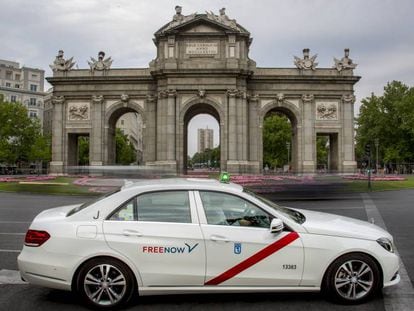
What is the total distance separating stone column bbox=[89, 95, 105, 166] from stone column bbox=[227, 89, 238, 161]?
13103 millimetres

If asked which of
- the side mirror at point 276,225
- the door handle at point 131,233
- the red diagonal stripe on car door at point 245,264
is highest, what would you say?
the side mirror at point 276,225

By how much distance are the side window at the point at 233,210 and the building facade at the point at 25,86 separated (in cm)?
9733

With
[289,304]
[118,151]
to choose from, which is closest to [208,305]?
[289,304]

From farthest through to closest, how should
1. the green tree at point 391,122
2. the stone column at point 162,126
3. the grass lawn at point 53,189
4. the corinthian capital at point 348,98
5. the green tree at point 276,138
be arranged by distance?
1. the green tree at point 276,138
2. the green tree at point 391,122
3. the corinthian capital at point 348,98
4. the stone column at point 162,126
5. the grass lawn at point 53,189

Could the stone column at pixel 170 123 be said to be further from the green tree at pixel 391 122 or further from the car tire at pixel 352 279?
the green tree at pixel 391 122

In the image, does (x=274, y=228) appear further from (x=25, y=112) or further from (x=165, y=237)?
(x=25, y=112)

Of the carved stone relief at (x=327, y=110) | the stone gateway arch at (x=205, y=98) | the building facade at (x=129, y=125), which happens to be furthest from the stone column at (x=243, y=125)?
the building facade at (x=129, y=125)

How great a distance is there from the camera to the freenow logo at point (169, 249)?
4.96 metres

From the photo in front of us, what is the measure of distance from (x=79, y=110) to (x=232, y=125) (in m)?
16.0

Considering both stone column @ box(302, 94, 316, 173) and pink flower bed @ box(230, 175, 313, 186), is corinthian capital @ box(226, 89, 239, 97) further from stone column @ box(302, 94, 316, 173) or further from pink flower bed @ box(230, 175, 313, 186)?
pink flower bed @ box(230, 175, 313, 186)

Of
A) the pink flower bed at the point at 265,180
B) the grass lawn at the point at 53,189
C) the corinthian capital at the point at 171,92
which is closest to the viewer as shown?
the pink flower bed at the point at 265,180

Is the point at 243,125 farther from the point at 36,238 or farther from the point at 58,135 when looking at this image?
the point at 36,238

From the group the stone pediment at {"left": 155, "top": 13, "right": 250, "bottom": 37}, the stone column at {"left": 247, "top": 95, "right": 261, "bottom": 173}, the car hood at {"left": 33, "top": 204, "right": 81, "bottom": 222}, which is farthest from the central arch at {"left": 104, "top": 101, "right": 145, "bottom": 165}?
the car hood at {"left": 33, "top": 204, "right": 81, "bottom": 222}

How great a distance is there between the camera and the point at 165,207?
17.1 ft
